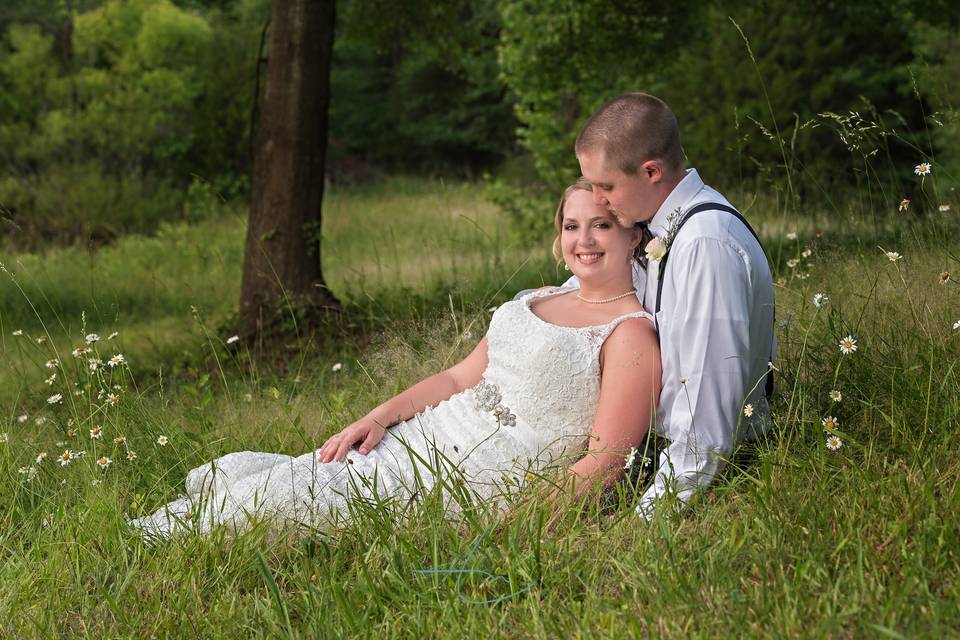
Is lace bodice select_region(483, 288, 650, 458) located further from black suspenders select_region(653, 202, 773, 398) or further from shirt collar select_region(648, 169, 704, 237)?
shirt collar select_region(648, 169, 704, 237)

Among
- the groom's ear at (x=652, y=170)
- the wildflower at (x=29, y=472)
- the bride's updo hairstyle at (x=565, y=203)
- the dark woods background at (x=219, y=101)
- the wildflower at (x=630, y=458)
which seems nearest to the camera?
the wildflower at (x=630, y=458)

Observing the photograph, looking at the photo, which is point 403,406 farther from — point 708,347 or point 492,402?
point 708,347

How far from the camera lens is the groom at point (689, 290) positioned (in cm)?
320

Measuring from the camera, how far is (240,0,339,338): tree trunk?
7961mm

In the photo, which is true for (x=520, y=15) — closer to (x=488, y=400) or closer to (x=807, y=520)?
(x=488, y=400)

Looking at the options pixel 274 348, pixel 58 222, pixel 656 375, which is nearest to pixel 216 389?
pixel 274 348

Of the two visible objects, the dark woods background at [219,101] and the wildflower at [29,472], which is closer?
the wildflower at [29,472]

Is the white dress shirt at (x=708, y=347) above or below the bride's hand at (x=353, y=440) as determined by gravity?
above

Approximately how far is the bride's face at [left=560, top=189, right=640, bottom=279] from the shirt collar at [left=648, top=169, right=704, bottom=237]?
0.66ft

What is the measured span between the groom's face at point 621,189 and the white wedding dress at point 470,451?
0.37 m

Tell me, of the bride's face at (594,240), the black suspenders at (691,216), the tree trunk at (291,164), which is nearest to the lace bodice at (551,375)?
the black suspenders at (691,216)

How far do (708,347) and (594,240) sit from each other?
67 centimetres

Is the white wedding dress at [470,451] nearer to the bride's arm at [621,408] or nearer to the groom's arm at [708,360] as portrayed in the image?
the bride's arm at [621,408]

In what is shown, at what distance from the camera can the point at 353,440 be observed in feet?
12.5
